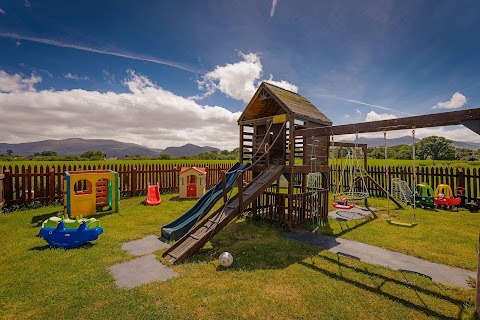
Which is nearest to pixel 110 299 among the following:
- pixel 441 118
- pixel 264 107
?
pixel 441 118

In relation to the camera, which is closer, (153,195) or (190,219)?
(190,219)

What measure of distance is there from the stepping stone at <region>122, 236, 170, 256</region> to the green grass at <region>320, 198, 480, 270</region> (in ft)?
18.2

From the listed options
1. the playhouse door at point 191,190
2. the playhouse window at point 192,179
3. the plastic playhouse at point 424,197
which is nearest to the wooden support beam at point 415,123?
the plastic playhouse at point 424,197

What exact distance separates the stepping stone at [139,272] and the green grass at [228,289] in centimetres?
19

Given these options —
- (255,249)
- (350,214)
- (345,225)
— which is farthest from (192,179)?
(255,249)

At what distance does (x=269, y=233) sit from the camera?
8062 mm

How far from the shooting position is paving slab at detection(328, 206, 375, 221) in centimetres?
1019

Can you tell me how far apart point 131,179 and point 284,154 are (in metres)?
9.75

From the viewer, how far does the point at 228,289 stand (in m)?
4.55

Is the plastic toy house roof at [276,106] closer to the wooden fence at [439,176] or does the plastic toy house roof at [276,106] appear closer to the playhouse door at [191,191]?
the wooden fence at [439,176]

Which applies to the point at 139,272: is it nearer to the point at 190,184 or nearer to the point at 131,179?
the point at 190,184

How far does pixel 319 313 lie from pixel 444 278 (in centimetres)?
335

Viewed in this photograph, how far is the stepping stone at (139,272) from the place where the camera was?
4809 millimetres

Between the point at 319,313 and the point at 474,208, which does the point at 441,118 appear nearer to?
the point at 319,313
